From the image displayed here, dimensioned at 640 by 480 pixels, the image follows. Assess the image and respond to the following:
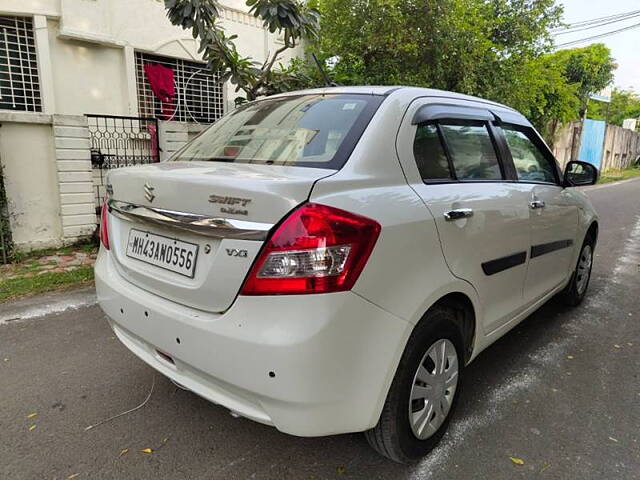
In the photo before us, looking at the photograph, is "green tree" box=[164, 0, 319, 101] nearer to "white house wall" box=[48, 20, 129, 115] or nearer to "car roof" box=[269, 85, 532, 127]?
"white house wall" box=[48, 20, 129, 115]

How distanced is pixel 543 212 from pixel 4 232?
6.02 meters

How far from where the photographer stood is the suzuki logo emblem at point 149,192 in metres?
2.01

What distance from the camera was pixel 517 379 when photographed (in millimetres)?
2965

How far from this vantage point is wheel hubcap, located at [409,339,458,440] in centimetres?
206

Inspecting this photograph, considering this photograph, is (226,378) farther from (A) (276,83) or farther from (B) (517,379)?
(A) (276,83)

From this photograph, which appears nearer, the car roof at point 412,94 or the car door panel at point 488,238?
the car door panel at point 488,238

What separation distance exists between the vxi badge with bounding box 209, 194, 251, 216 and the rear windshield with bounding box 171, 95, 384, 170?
0.37m

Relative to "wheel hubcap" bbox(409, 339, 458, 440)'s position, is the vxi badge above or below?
above

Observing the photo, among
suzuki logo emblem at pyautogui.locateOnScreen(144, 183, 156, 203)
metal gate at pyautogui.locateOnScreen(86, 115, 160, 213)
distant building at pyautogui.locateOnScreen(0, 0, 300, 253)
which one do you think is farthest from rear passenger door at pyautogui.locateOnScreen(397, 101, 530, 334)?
metal gate at pyautogui.locateOnScreen(86, 115, 160, 213)

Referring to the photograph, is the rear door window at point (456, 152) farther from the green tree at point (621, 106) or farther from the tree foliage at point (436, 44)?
the green tree at point (621, 106)

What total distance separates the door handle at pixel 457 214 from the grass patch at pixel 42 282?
14.1 feet

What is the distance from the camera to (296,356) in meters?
1.59

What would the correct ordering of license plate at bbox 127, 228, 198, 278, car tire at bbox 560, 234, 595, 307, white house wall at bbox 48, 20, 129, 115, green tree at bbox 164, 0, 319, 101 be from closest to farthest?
license plate at bbox 127, 228, 198, 278 → car tire at bbox 560, 234, 595, 307 → green tree at bbox 164, 0, 319, 101 → white house wall at bbox 48, 20, 129, 115

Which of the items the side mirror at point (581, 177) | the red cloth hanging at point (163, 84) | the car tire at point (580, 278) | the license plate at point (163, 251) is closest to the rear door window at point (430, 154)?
the license plate at point (163, 251)
